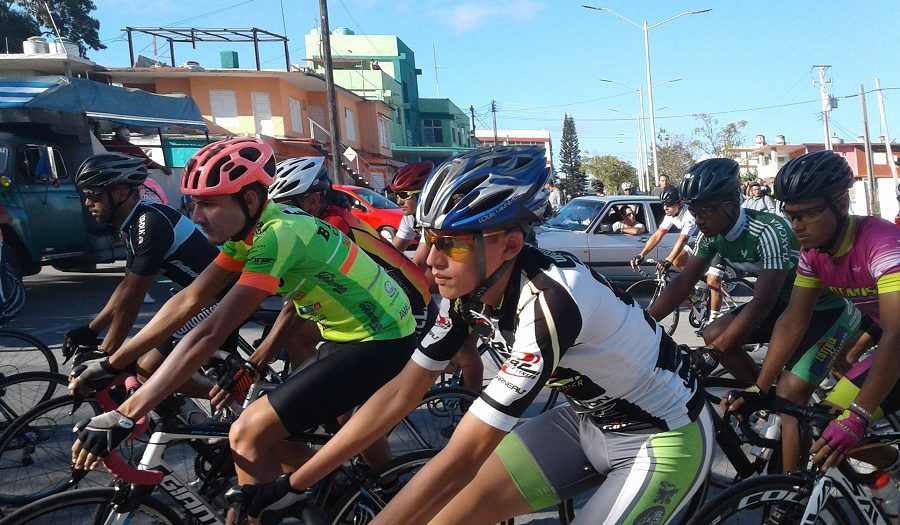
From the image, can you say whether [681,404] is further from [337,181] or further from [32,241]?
[337,181]

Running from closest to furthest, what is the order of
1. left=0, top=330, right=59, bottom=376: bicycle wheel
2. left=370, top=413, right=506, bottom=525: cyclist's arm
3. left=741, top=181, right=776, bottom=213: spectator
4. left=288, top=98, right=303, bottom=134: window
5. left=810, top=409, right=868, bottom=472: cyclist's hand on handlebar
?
left=370, top=413, right=506, bottom=525: cyclist's arm, left=810, top=409, right=868, bottom=472: cyclist's hand on handlebar, left=0, top=330, right=59, bottom=376: bicycle wheel, left=741, top=181, right=776, bottom=213: spectator, left=288, top=98, right=303, bottom=134: window

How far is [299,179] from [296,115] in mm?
29495

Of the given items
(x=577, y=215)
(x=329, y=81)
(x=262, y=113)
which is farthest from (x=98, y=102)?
(x=262, y=113)

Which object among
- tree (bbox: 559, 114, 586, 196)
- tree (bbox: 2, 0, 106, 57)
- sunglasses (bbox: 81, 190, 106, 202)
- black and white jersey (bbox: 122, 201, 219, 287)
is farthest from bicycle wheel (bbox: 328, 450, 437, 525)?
tree (bbox: 559, 114, 586, 196)

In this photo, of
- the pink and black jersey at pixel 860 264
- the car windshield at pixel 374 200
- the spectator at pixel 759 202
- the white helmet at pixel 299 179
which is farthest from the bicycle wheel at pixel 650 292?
the car windshield at pixel 374 200

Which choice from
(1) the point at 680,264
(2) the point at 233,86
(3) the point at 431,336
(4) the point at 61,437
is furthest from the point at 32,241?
(2) the point at 233,86

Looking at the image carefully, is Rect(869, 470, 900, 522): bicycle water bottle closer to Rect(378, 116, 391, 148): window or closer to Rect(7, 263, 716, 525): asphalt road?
Rect(7, 263, 716, 525): asphalt road

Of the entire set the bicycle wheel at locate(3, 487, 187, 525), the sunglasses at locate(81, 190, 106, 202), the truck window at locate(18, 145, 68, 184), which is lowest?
the bicycle wheel at locate(3, 487, 187, 525)

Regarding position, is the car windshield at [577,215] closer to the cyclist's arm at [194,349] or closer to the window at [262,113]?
the cyclist's arm at [194,349]

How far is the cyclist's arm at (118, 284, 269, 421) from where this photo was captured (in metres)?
2.55

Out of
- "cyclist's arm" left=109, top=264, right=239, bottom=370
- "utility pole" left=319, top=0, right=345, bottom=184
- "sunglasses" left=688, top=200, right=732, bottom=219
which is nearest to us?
"cyclist's arm" left=109, top=264, right=239, bottom=370

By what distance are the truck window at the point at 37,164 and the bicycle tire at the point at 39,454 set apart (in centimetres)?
966

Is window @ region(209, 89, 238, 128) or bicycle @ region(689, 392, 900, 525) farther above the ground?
window @ region(209, 89, 238, 128)

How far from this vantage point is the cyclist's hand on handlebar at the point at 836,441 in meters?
2.47
